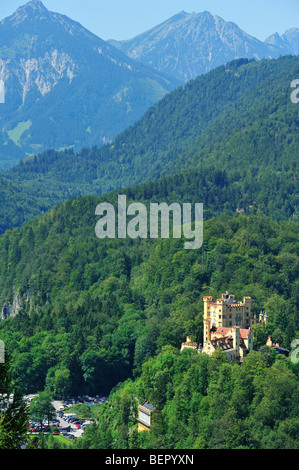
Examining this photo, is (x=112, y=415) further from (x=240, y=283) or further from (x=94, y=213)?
(x=94, y=213)

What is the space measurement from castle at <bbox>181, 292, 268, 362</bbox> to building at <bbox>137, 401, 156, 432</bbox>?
22.9 ft

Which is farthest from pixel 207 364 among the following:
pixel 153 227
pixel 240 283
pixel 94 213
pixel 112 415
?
pixel 94 213

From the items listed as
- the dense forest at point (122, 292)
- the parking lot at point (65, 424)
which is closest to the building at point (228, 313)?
the dense forest at point (122, 292)

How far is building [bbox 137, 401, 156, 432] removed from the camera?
8694cm

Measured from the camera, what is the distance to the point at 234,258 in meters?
133

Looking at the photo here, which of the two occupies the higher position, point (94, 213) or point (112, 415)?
point (94, 213)

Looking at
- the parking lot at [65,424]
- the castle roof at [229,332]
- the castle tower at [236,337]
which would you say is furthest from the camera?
the parking lot at [65,424]

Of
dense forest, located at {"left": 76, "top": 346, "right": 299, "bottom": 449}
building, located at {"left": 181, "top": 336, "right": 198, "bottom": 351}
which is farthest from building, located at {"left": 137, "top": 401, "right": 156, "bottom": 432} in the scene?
building, located at {"left": 181, "top": 336, "right": 198, "bottom": 351}

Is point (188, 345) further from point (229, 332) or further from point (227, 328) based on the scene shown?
point (229, 332)

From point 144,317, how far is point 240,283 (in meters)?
12.8

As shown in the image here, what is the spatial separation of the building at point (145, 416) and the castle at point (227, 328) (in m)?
6.99

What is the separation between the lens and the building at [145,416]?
86.9 meters

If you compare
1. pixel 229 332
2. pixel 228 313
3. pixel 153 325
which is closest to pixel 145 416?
pixel 229 332

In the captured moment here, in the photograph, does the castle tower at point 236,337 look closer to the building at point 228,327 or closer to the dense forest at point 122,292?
the building at point 228,327
